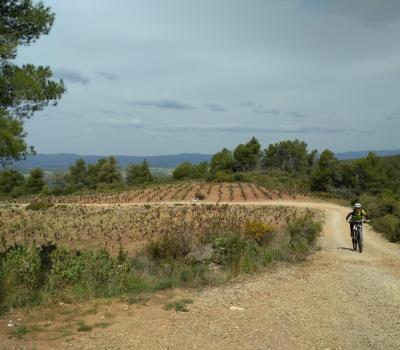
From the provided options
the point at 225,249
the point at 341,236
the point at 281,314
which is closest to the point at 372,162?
the point at 341,236

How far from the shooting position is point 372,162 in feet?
191

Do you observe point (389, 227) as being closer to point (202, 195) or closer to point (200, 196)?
point (200, 196)

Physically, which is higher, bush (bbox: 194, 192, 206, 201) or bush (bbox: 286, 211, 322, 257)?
bush (bbox: 286, 211, 322, 257)

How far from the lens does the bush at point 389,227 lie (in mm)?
19531

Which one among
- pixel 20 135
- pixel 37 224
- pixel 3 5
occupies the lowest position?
pixel 37 224

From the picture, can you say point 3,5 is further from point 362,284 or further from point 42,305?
point 362,284

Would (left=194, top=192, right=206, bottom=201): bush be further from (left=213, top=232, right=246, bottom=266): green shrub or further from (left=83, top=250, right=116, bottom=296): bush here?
(left=83, top=250, right=116, bottom=296): bush

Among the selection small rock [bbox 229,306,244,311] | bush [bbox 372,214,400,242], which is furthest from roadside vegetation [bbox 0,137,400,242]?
small rock [bbox 229,306,244,311]

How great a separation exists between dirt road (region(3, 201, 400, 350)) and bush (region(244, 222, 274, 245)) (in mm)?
4566

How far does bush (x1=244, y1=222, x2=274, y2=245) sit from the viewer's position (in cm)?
1587

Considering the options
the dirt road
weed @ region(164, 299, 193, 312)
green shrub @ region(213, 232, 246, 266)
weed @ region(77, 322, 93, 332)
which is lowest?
the dirt road

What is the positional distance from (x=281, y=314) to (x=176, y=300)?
73.3 inches

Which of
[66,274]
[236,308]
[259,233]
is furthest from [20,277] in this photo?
[259,233]

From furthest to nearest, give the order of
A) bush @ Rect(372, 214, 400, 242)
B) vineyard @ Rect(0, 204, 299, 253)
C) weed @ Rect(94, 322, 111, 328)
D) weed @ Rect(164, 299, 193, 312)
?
1. vineyard @ Rect(0, 204, 299, 253)
2. bush @ Rect(372, 214, 400, 242)
3. weed @ Rect(164, 299, 193, 312)
4. weed @ Rect(94, 322, 111, 328)
